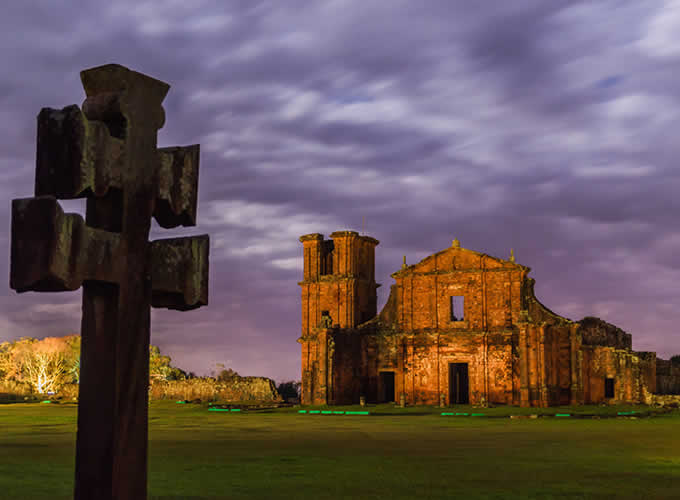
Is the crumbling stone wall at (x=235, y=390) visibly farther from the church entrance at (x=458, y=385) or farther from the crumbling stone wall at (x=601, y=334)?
the crumbling stone wall at (x=601, y=334)

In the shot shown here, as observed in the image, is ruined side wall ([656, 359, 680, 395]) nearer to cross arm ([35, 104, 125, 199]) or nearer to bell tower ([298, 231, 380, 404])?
bell tower ([298, 231, 380, 404])

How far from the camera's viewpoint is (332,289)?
1877 inches

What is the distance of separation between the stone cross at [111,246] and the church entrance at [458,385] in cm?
4318

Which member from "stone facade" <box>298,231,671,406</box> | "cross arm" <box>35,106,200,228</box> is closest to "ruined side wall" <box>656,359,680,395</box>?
"stone facade" <box>298,231,671,406</box>

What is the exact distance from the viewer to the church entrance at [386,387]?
152 ft

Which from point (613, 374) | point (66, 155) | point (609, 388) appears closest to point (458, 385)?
point (609, 388)

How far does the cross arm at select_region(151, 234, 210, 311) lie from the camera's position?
3660 millimetres

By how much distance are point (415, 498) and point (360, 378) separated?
122 ft

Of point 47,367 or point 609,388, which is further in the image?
→ point 47,367

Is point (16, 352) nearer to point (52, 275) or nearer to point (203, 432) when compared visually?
point (203, 432)

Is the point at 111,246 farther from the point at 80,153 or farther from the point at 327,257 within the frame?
the point at 327,257

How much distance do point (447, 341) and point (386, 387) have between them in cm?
547

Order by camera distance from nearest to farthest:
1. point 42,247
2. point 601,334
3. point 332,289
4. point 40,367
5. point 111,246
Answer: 1. point 42,247
2. point 111,246
3. point 332,289
4. point 601,334
5. point 40,367

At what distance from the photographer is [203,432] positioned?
22125 mm
